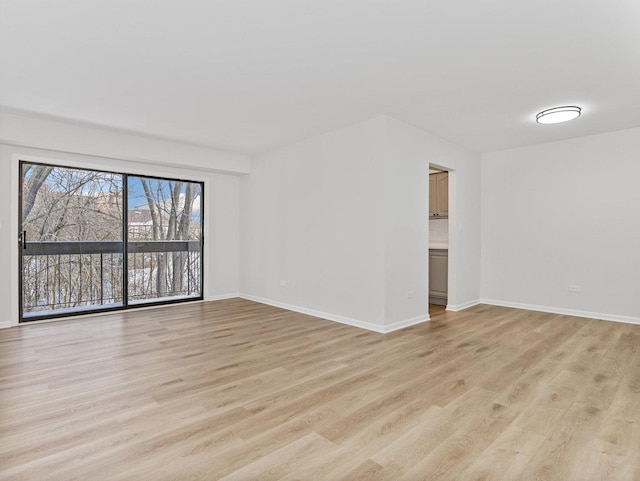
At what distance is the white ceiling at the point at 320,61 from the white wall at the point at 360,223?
1.48 ft

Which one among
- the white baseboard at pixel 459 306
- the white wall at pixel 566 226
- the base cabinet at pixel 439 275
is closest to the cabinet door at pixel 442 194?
the white wall at pixel 566 226

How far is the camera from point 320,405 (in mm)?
2371

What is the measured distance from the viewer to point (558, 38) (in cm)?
251

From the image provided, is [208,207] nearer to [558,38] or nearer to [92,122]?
[92,122]

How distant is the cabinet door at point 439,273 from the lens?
5734mm

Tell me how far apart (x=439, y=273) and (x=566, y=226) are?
6.08 feet

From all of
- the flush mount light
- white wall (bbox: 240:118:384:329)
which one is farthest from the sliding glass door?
the flush mount light

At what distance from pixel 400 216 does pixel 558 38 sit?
2277 mm

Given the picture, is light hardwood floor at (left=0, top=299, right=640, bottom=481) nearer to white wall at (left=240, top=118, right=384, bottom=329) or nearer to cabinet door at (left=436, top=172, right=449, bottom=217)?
white wall at (left=240, top=118, right=384, bottom=329)

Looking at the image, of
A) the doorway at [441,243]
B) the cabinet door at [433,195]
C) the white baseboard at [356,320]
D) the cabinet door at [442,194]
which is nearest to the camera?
the white baseboard at [356,320]

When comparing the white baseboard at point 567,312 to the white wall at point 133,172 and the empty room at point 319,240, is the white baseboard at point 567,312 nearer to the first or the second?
the empty room at point 319,240

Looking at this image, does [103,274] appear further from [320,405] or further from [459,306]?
[459,306]

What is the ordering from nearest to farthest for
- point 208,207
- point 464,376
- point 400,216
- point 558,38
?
point 558,38, point 464,376, point 400,216, point 208,207

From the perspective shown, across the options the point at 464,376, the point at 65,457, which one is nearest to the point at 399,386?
Result: the point at 464,376
